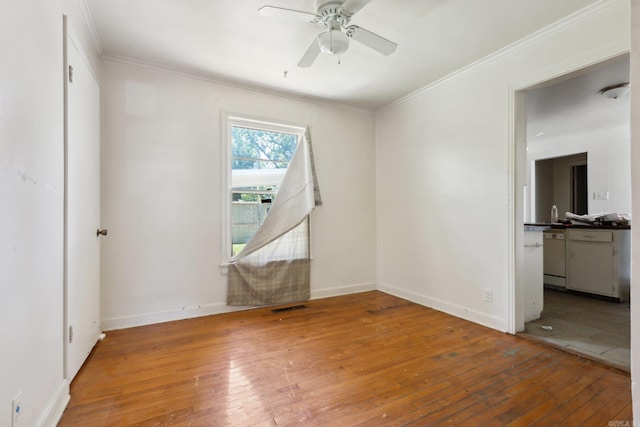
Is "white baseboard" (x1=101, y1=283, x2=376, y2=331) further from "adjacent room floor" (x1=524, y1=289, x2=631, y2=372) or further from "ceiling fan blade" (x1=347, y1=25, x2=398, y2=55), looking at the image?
"adjacent room floor" (x1=524, y1=289, x2=631, y2=372)

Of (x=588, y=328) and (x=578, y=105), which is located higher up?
(x=578, y=105)

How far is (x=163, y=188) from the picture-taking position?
292 centimetres

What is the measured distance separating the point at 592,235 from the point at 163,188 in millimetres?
5166

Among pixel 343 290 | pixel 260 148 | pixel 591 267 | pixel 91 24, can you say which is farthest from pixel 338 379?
pixel 591 267

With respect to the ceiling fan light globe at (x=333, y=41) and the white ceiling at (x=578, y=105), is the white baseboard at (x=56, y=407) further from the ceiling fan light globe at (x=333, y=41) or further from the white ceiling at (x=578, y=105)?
the white ceiling at (x=578, y=105)

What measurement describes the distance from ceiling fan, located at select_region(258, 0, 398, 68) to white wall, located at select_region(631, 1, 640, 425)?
153 centimetres

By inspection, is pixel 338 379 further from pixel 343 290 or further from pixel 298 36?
pixel 298 36

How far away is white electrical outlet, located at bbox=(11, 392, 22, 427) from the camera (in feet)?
3.69

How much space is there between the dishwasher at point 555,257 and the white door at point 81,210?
207 inches

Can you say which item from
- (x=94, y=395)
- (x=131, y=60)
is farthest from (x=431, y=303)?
(x=131, y=60)

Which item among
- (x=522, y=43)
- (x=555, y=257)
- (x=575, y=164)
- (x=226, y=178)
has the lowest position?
(x=555, y=257)

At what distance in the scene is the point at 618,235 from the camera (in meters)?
3.51

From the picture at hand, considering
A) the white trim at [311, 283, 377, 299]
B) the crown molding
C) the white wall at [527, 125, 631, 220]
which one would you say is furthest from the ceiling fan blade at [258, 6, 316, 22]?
the white wall at [527, 125, 631, 220]

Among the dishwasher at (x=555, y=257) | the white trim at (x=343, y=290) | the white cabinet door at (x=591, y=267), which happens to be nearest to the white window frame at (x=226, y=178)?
the white trim at (x=343, y=290)
